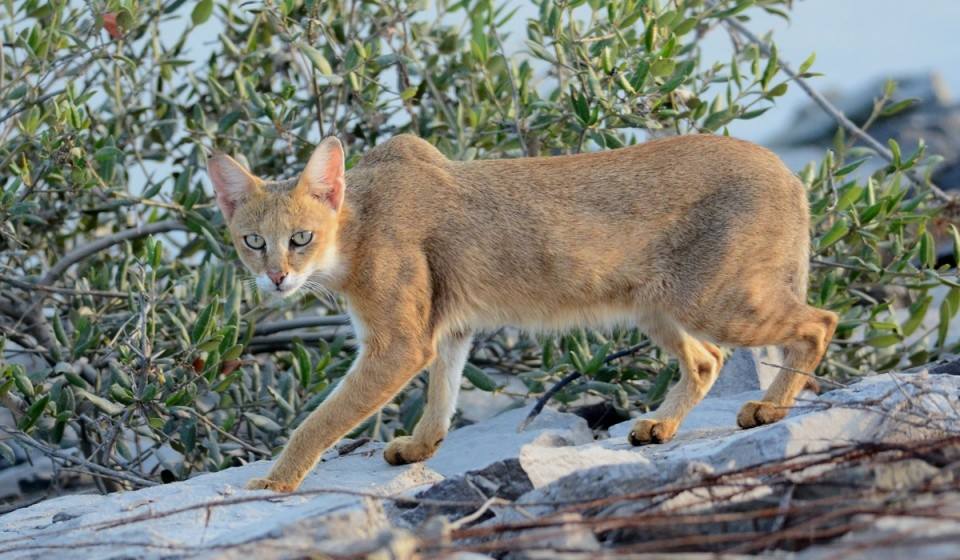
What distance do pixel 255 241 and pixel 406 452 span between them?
1.00 m

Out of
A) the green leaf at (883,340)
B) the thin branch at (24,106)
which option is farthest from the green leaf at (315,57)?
the green leaf at (883,340)

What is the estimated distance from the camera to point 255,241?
4637 mm

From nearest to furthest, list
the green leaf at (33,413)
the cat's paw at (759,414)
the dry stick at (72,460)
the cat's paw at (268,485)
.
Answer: the cat's paw at (268,485) → the cat's paw at (759,414) → the dry stick at (72,460) → the green leaf at (33,413)

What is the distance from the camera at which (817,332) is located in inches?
186

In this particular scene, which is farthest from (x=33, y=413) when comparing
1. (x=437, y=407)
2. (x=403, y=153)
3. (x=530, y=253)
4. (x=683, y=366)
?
(x=683, y=366)

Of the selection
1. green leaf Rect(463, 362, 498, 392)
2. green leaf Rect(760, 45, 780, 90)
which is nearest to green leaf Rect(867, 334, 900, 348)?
green leaf Rect(760, 45, 780, 90)

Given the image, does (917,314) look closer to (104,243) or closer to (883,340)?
(883,340)

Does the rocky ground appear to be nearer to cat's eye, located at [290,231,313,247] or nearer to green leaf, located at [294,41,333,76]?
cat's eye, located at [290,231,313,247]

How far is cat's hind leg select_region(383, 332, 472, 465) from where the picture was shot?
4773 mm

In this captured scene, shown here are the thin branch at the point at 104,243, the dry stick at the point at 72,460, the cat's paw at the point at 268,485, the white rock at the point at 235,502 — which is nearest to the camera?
the white rock at the point at 235,502

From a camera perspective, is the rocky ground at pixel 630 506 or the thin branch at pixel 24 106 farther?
the thin branch at pixel 24 106

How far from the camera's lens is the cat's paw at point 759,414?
4543 mm

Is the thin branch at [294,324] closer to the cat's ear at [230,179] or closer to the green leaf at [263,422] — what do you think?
the green leaf at [263,422]

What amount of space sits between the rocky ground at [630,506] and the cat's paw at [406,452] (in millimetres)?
309
